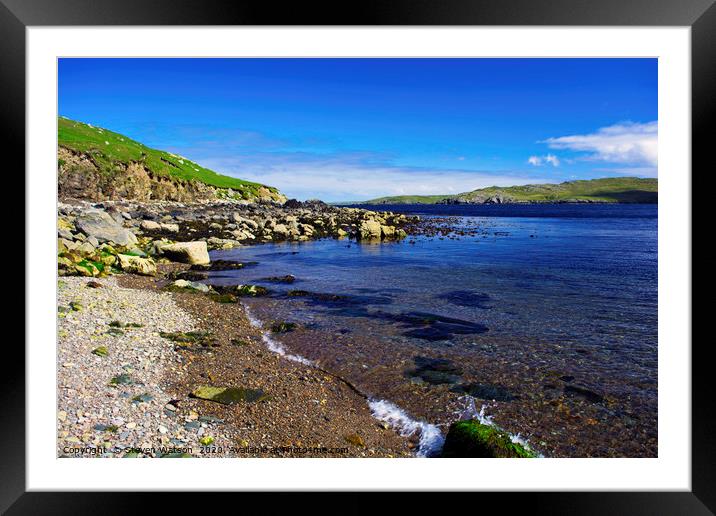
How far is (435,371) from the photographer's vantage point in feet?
19.9

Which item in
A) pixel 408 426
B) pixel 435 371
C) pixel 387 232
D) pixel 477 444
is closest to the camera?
pixel 477 444

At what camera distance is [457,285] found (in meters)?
12.7

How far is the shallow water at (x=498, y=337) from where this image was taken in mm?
4895

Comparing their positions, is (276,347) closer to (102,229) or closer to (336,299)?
(336,299)

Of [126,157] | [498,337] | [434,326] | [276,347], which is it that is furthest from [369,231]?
[276,347]

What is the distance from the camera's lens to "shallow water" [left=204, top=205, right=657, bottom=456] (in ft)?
16.1

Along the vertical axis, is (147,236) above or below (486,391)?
above

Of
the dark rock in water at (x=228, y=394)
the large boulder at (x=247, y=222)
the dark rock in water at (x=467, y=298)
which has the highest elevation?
the large boulder at (x=247, y=222)

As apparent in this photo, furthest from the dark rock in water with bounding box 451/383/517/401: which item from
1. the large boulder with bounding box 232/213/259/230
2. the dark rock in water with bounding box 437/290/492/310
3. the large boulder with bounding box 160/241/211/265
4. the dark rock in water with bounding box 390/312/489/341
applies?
the large boulder with bounding box 232/213/259/230

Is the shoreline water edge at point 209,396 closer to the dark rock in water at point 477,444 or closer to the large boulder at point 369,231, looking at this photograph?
the dark rock in water at point 477,444

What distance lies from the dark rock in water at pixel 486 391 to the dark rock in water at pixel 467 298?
14.8 ft
